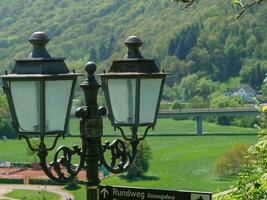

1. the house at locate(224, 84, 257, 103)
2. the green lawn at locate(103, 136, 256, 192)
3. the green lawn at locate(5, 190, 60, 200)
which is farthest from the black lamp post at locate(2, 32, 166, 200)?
the house at locate(224, 84, 257, 103)

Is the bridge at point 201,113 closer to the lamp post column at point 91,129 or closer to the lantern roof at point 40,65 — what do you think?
the lamp post column at point 91,129

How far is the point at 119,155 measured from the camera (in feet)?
14.2

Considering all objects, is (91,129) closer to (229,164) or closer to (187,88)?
(229,164)

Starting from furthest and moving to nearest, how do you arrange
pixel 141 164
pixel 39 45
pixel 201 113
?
pixel 201 113 < pixel 141 164 < pixel 39 45

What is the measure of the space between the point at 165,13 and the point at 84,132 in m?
170

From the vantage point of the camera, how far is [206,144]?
254 ft

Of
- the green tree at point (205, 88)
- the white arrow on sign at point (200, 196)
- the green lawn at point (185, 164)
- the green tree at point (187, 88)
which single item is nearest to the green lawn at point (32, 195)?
the green lawn at point (185, 164)

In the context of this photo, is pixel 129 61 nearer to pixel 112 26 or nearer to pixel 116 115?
pixel 116 115

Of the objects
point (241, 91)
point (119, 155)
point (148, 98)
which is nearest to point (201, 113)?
point (241, 91)

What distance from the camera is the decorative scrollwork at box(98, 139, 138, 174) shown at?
420 cm

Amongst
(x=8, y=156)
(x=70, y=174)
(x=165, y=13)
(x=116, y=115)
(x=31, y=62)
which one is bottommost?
(x=8, y=156)

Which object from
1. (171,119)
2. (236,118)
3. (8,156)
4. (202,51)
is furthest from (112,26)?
(8,156)

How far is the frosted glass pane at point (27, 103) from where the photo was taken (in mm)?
3777

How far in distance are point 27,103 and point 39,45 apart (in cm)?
32
